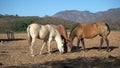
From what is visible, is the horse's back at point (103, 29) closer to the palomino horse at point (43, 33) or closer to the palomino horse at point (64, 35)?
the palomino horse at point (64, 35)

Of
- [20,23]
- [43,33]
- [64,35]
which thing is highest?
[43,33]

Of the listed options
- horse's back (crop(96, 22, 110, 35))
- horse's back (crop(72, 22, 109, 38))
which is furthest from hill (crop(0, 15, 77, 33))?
horse's back (crop(96, 22, 110, 35))

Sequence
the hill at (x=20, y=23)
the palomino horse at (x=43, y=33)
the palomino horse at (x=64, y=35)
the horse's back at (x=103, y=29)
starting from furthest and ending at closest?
the hill at (x=20, y=23) → the horse's back at (x=103, y=29) → the palomino horse at (x=64, y=35) → the palomino horse at (x=43, y=33)

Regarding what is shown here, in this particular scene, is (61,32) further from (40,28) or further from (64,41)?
(40,28)

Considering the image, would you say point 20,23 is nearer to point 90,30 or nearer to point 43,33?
point 90,30

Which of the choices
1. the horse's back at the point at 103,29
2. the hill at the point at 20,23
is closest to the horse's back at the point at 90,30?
the horse's back at the point at 103,29

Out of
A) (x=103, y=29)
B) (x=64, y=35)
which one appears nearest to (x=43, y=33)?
(x=64, y=35)

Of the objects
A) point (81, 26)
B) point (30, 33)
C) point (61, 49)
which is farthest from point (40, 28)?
point (81, 26)

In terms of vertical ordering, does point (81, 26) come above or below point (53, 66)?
above

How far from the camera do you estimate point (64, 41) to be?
54.9 ft

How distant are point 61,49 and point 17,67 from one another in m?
5.05

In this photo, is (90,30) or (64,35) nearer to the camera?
(64,35)

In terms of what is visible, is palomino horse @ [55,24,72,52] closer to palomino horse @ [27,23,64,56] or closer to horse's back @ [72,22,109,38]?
palomino horse @ [27,23,64,56]

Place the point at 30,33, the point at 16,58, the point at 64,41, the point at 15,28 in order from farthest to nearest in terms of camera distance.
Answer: the point at 15,28 < the point at 64,41 < the point at 30,33 < the point at 16,58
